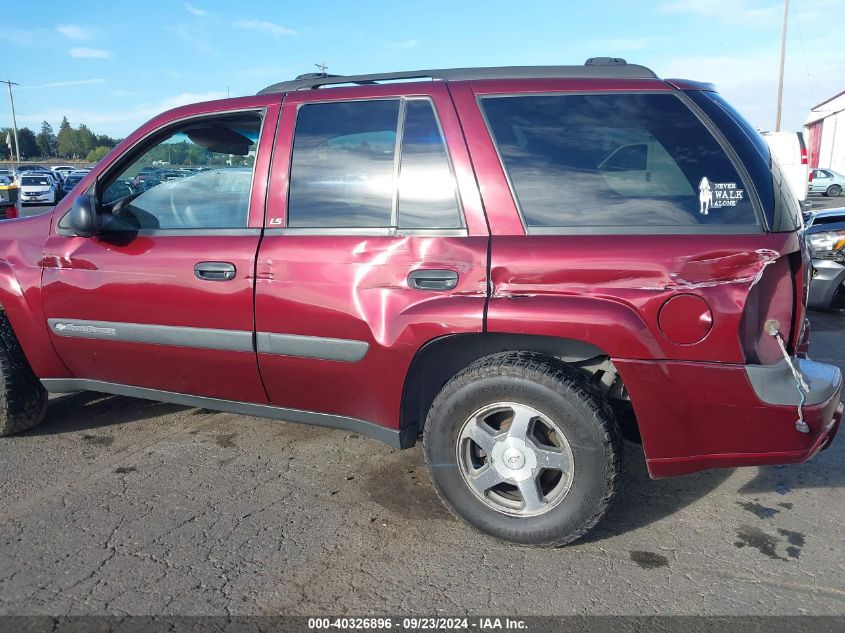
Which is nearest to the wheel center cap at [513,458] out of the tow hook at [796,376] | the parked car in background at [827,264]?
the tow hook at [796,376]

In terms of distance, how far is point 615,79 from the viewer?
9.46ft

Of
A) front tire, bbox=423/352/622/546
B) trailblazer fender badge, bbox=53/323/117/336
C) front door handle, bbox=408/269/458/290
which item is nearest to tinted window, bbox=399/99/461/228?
front door handle, bbox=408/269/458/290

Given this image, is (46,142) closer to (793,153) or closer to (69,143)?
(69,143)

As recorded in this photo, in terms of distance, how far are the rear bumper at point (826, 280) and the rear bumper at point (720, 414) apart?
17.5 ft

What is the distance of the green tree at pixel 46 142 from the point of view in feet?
349

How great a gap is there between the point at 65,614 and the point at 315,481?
130 cm

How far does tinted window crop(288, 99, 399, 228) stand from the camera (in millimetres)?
3041

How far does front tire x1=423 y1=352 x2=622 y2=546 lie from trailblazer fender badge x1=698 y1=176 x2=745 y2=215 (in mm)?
793

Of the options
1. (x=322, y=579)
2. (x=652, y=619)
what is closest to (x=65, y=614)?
(x=322, y=579)

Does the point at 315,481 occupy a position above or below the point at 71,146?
below

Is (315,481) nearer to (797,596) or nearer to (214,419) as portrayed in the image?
(214,419)

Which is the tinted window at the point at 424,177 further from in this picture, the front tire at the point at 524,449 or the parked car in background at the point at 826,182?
the parked car in background at the point at 826,182

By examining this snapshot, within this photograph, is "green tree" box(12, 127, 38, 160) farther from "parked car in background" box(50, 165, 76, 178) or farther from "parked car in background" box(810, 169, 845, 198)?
"parked car in background" box(810, 169, 845, 198)

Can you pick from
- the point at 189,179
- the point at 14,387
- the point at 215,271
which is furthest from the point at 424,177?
the point at 14,387
